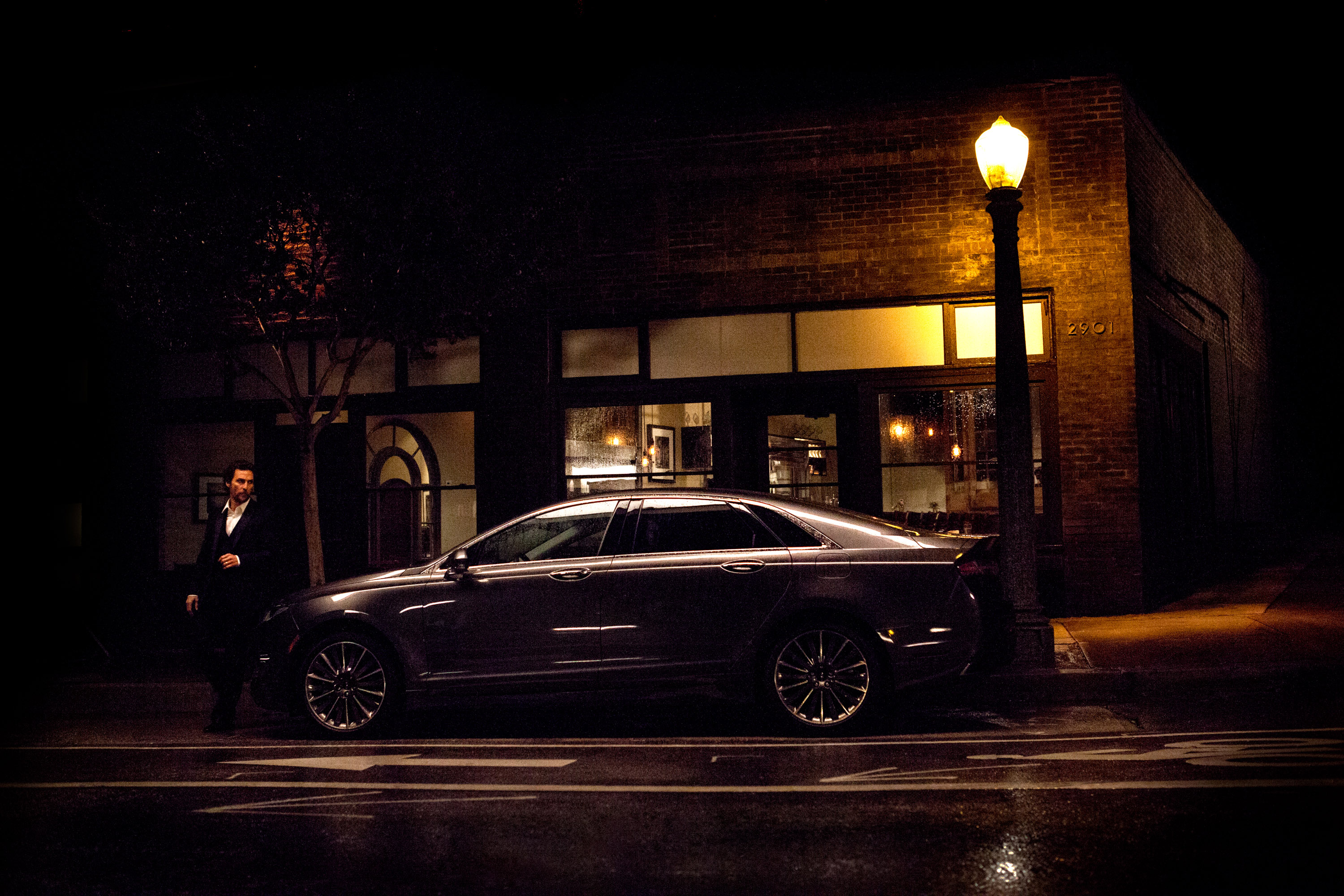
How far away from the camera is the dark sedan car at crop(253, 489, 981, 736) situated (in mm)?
7695

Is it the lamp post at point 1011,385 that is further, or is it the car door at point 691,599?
the lamp post at point 1011,385

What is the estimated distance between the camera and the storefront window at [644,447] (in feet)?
45.8

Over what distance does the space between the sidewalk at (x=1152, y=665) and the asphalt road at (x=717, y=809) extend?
537 millimetres

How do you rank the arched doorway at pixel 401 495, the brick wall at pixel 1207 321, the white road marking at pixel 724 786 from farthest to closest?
the arched doorway at pixel 401 495 < the brick wall at pixel 1207 321 < the white road marking at pixel 724 786

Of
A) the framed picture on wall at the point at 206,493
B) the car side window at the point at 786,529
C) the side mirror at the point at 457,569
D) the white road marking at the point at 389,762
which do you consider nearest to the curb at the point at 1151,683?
the car side window at the point at 786,529

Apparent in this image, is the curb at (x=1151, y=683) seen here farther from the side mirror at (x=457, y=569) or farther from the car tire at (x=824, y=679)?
the side mirror at (x=457, y=569)

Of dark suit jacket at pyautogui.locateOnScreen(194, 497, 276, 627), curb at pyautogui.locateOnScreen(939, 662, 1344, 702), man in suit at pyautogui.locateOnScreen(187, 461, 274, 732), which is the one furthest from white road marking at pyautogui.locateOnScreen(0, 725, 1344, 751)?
curb at pyautogui.locateOnScreen(939, 662, 1344, 702)

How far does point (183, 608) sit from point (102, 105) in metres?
6.04

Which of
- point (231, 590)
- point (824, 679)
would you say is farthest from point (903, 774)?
point (231, 590)

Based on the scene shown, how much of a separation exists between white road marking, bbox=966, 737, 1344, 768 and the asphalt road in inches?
1.0

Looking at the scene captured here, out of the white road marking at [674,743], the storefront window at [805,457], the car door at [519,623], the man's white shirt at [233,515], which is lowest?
the white road marking at [674,743]

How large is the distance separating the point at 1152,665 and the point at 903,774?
362 centimetres

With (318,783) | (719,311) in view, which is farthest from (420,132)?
(318,783)

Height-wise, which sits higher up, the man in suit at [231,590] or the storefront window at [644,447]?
the storefront window at [644,447]
